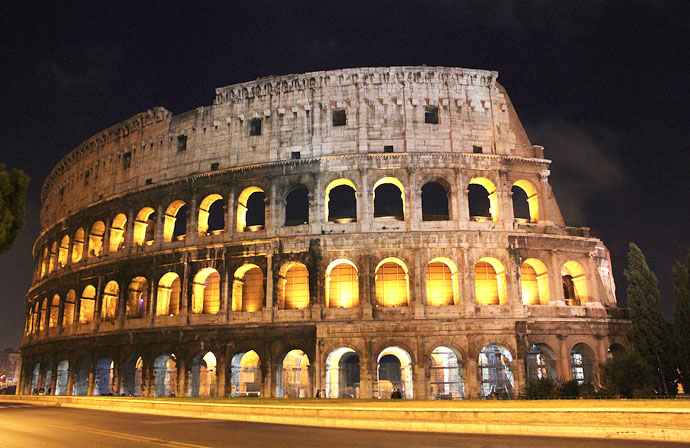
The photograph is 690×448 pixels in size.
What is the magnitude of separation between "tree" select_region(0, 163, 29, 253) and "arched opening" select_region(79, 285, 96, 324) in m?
22.9

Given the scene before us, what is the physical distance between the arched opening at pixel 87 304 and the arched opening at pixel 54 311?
11.8 feet

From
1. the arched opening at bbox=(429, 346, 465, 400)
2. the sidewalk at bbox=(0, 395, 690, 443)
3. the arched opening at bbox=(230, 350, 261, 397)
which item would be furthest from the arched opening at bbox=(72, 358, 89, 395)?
the arched opening at bbox=(429, 346, 465, 400)

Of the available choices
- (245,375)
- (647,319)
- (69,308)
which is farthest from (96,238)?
(647,319)

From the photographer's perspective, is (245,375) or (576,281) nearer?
(576,281)

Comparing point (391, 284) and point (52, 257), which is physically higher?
point (52, 257)

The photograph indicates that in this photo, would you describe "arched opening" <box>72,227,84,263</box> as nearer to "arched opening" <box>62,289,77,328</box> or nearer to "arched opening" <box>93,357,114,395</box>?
"arched opening" <box>62,289,77,328</box>

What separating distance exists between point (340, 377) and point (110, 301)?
1639 cm

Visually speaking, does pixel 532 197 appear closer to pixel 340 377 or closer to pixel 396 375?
pixel 396 375

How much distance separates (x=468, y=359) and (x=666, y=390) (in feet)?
27.8

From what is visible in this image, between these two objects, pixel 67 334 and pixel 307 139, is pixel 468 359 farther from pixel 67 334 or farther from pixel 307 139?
pixel 67 334

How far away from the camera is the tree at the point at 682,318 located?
77.3 feet

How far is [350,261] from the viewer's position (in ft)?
91.3

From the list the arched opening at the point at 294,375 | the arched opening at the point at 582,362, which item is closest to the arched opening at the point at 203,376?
the arched opening at the point at 294,375

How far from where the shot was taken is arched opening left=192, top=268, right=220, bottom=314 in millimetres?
30203
